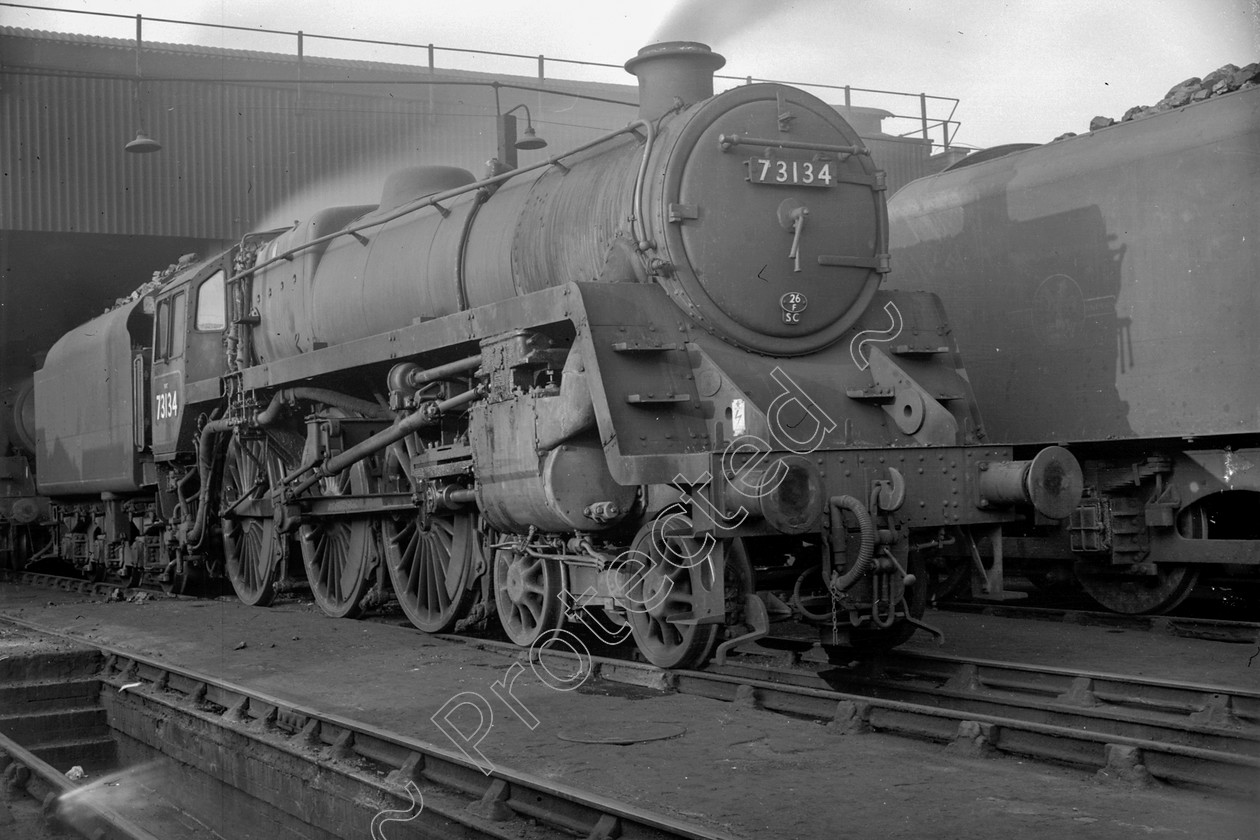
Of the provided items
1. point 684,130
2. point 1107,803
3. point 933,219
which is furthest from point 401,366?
point 1107,803

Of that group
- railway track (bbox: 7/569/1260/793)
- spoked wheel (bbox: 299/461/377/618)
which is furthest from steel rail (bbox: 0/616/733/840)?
spoked wheel (bbox: 299/461/377/618)

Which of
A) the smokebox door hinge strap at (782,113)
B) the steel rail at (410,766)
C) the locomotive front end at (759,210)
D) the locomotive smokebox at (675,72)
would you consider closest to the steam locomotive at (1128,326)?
the locomotive front end at (759,210)

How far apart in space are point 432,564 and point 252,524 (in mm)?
3217

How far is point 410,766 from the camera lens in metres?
5.01

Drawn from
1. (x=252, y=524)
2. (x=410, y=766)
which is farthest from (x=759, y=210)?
(x=252, y=524)

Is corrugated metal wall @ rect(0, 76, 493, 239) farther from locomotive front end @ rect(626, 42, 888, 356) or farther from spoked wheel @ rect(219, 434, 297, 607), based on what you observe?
locomotive front end @ rect(626, 42, 888, 356)

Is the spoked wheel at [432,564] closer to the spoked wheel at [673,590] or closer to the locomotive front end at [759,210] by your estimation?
the spoked wheel at [673,590]

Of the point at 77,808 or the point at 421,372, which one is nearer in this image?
the point at 77,808

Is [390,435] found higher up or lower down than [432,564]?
higher up

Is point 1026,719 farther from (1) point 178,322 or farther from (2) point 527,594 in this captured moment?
(1) point 178,322

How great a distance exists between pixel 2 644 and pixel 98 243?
38.0 feet

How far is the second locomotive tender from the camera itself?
6262 mm

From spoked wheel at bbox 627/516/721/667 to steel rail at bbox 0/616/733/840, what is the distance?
1.61 m

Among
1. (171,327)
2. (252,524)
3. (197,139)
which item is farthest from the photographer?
(197,139)
